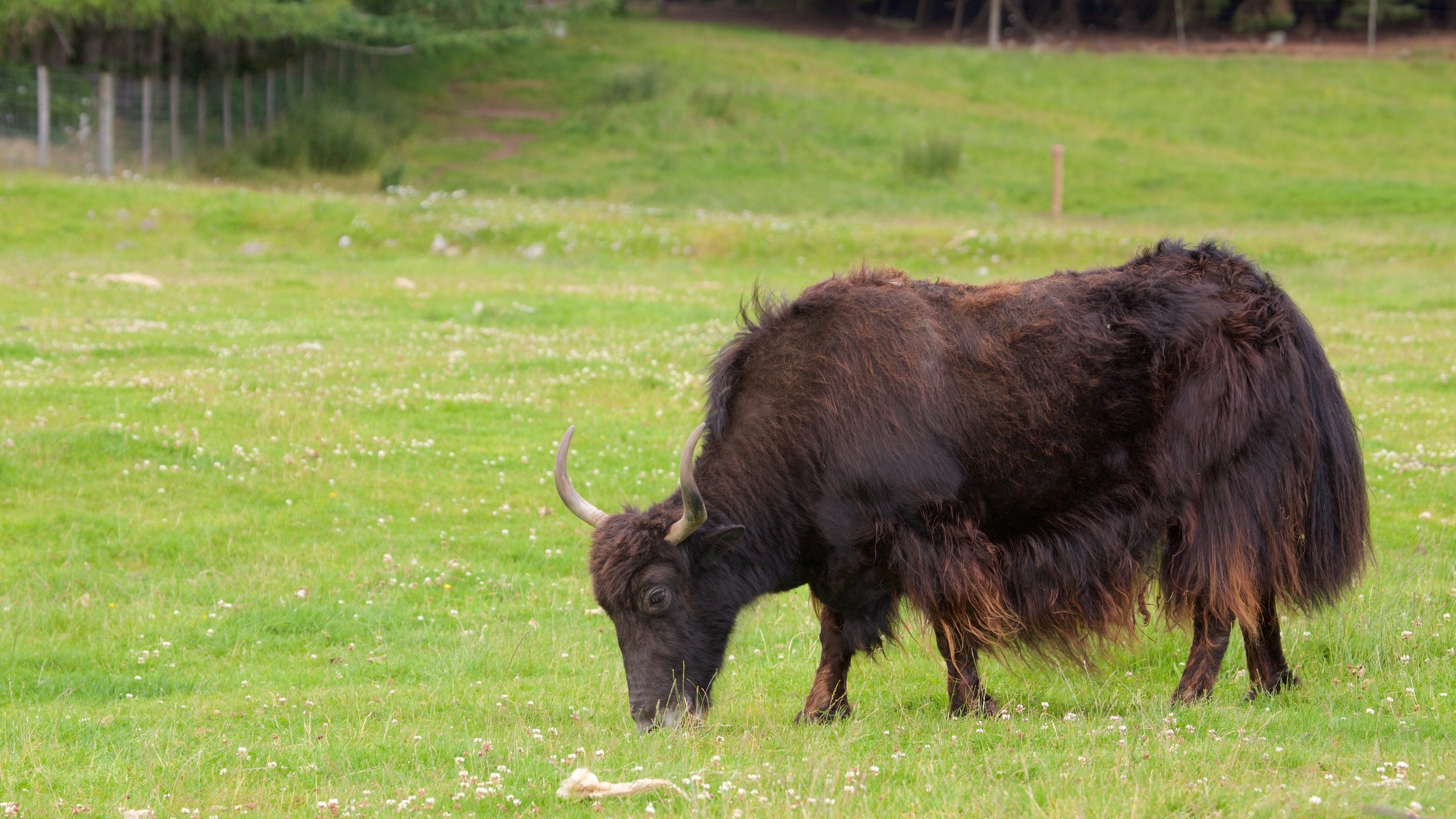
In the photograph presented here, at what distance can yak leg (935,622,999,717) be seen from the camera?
21.7ft

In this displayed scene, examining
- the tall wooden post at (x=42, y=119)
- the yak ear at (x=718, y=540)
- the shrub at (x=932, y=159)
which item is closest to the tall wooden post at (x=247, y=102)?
the tall wooden post at (x=42, y=119)

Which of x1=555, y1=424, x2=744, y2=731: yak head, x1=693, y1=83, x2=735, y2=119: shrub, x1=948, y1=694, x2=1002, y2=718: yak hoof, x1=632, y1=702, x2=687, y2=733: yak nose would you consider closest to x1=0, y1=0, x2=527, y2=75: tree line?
x1=693, y1=83, x2=735, y2=119: shrub

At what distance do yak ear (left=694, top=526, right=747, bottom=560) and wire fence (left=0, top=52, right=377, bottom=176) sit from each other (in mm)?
27569

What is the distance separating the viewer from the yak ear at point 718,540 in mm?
6523

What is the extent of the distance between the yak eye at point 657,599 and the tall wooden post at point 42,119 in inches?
1106

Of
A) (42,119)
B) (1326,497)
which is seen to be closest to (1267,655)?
(1326,497)

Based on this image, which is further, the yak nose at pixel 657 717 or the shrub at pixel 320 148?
the shrub at pixel 320 148

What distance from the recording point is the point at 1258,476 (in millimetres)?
6641

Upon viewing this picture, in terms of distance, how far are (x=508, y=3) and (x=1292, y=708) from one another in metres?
36.8

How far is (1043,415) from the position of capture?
265 inches

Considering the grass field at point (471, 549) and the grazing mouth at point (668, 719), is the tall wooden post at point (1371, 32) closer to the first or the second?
the grass field at point (471, 549)

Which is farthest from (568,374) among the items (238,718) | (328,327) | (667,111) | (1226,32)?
(1226,32)

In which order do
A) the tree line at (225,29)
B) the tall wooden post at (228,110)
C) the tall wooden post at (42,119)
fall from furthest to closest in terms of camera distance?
the tall wooden post at (228,110), the tree line at (225,29), the tall wooden post at (42,119)

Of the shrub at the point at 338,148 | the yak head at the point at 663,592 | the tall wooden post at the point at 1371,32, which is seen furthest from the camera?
the tall wooden post at the point at 1371,32
